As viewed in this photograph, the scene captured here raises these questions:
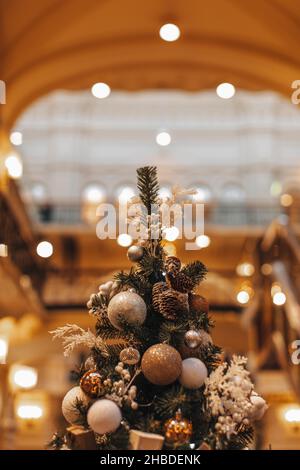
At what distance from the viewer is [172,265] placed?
197 cm

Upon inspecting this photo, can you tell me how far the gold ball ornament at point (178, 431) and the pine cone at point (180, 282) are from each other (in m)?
0.42

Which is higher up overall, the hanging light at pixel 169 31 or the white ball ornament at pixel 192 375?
the hanging light at pixel 169 31

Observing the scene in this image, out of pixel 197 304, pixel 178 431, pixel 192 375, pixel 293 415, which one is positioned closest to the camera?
pixel 178 431

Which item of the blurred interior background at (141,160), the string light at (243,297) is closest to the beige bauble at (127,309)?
the blurred interior background at (141,160)

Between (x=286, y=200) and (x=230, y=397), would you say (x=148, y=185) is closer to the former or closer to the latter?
Answer: (x=230, y=397)

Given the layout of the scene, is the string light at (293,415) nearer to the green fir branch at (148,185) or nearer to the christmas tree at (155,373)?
the christmas tree at (155,373)

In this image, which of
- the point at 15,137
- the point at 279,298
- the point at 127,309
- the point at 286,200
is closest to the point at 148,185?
the point at 127,309

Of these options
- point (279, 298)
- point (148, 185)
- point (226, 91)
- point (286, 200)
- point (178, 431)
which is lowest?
point (178, 431)

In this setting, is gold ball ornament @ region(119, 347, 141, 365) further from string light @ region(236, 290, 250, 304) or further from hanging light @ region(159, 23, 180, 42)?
string light @ region(236, 290, 250, 304)

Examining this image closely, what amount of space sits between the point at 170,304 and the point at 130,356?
20cm

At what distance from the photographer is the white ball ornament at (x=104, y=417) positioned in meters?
1.68

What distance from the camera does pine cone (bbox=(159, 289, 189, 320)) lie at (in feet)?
6.16

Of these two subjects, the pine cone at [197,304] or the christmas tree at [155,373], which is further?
the pine cone at [197,304]

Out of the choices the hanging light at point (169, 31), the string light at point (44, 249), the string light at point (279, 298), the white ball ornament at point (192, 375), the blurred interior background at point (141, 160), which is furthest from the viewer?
the string light at point (44, 249)
